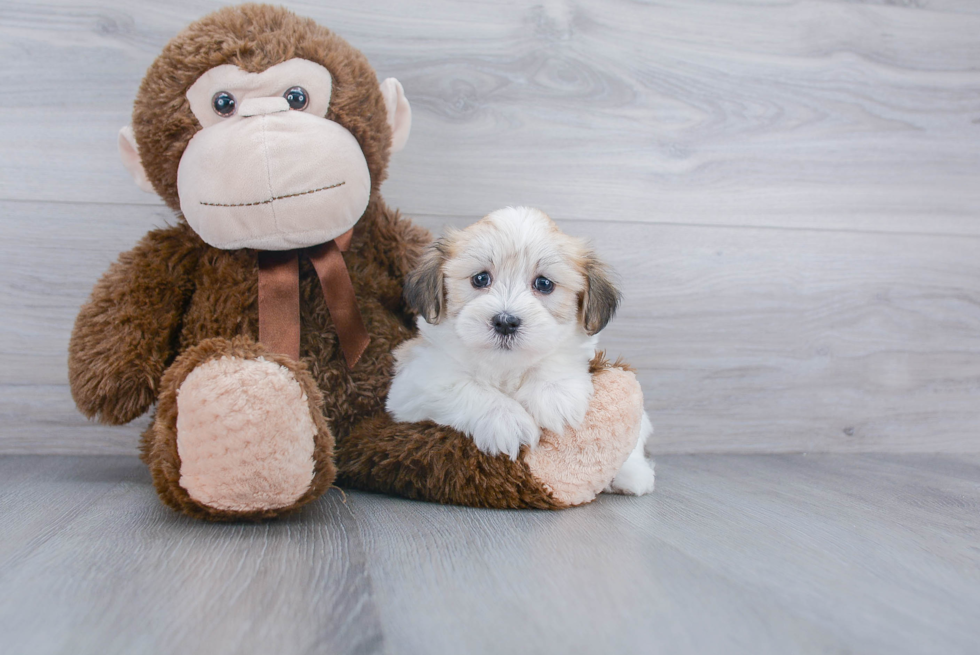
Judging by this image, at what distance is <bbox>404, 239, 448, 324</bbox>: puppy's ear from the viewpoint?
1.26 metres

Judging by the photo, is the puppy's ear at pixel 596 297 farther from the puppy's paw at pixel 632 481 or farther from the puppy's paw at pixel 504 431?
the puppy's paw at pixel 632 481

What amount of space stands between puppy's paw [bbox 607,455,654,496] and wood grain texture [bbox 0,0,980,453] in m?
0.48

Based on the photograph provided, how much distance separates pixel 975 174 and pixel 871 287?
0.46 metres

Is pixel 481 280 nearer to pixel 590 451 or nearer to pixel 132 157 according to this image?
pixel 590 451

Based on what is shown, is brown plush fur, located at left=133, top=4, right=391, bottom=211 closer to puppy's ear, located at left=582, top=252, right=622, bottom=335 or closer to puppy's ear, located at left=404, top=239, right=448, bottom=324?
puppy's ear, located at left=404, top=239, right=448, bottom=324

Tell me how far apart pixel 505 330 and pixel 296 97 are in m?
0.59

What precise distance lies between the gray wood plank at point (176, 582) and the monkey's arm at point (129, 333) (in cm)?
19

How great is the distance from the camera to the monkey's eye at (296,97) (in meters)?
1.26

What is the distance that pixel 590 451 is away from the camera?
123cm

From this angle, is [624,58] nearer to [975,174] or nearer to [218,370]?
[975,174]

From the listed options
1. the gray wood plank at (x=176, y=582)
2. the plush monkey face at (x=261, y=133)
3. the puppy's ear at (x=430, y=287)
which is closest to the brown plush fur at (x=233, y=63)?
the plush monkey face at (x=261, y=133)

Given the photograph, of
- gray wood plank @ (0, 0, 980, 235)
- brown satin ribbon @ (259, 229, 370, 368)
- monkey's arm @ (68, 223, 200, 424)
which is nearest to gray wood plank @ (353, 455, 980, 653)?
brown satin ribbon @ (259, 229, 370, 368)

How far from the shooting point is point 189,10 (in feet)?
5.27

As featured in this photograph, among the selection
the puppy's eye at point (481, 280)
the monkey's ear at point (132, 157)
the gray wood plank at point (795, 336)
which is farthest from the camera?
the gray wood plank at point (795, 336)
